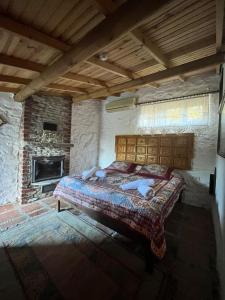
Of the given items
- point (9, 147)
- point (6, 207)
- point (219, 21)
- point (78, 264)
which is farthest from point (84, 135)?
point (219, 21)

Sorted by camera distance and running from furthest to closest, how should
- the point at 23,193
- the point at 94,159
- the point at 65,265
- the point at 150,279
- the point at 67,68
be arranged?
1. the point at 94,159
2. the point at 23,193
3. the point at 67,68
4. the point at 65,265
5. the point at 150,279

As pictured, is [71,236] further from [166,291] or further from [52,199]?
[52,199]

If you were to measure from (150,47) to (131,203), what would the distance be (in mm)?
1932

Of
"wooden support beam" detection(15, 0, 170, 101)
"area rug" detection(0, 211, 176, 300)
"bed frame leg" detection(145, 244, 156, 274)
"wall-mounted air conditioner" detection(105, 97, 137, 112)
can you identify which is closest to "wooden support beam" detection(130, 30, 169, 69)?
"wooden support beam" detection(15, 0, 170, 101)

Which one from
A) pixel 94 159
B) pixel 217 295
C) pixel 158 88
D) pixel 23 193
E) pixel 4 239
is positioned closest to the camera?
pixel 217 295

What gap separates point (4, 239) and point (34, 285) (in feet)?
3.13

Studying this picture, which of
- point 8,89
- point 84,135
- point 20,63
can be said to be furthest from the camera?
point 84,135

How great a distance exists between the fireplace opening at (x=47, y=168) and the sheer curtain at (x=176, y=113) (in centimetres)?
244

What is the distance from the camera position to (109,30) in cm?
141

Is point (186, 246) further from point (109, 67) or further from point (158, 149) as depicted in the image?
point (109, 67)

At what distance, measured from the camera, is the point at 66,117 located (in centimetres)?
420

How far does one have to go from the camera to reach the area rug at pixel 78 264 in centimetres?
148

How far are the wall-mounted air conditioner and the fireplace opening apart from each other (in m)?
2.11

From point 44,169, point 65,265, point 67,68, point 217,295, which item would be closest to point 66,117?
point 44,169
